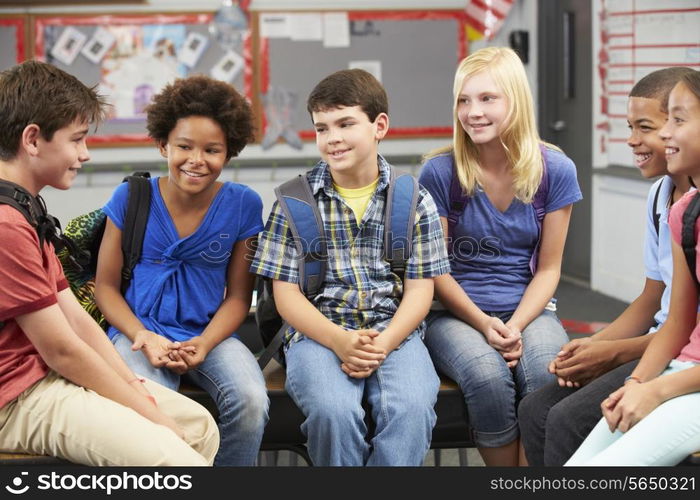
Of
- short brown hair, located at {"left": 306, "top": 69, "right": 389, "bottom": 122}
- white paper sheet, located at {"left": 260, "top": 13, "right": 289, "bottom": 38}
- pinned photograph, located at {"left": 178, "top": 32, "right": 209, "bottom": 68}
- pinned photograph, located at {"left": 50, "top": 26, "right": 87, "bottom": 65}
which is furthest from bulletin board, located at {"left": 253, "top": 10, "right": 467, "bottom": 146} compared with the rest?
short brown hair, located at {"left": 306, "top": 69, "right": 389, "bottom": 122}

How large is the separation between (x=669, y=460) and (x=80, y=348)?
1175 mm

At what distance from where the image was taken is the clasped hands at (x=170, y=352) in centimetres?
221

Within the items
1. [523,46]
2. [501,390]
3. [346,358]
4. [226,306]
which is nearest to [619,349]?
[501,390]

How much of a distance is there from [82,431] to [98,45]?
5.01 meters

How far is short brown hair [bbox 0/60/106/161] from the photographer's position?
1.89 m

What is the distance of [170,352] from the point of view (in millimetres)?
2227

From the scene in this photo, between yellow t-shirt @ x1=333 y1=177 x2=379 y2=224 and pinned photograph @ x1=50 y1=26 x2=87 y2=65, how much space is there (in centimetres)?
446

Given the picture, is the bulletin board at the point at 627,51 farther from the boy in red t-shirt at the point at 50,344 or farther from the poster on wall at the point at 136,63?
the boy in red t-shirt at the point at 50,344

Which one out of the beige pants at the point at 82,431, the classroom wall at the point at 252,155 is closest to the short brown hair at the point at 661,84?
the beige pants at the point at 82,431

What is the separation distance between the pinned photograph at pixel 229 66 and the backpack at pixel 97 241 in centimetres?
407

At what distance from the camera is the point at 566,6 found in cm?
657

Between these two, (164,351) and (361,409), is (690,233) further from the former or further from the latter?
(164,351)

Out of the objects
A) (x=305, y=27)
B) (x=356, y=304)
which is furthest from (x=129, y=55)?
(x=356, y=304)

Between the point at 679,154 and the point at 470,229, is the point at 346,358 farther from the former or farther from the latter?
the point at 679,154
